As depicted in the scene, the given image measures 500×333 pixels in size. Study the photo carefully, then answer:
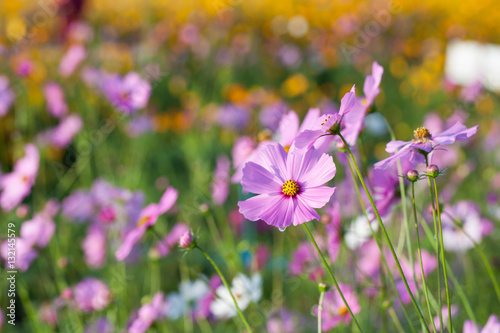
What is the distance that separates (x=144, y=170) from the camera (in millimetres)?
2264

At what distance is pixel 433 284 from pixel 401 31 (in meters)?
3.70

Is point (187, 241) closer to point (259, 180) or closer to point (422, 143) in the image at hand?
point (259, 180)

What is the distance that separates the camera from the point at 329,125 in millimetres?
463

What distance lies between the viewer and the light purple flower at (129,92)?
3.42 ft

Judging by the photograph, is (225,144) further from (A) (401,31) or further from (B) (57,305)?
(A) (401,31)

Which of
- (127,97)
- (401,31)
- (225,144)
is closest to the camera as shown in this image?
(127,97)

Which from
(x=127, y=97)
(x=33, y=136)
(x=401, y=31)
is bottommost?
(x=127, y=97)

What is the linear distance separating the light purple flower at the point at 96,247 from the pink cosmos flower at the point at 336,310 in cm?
77

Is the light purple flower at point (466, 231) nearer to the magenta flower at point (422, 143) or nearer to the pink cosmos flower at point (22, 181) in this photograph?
the magenta flower at point (422, 143)

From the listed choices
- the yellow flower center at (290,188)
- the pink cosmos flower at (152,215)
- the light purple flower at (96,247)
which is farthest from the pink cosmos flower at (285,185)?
the light purple flower at (96,247)

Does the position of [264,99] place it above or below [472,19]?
below

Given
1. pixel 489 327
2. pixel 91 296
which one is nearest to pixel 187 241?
pixel 489 327

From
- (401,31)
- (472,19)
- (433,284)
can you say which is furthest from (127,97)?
(472,19)

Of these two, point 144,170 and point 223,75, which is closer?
point 144,170
